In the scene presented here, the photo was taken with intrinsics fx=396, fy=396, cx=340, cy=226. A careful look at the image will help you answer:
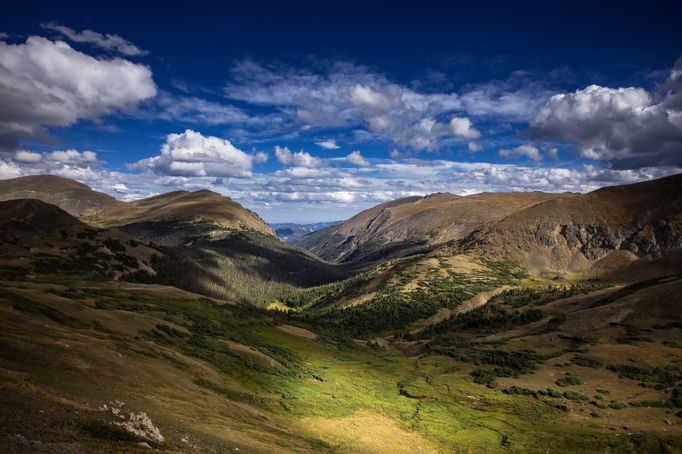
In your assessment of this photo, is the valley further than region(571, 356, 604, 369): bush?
No

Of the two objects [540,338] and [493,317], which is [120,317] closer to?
[540,338]

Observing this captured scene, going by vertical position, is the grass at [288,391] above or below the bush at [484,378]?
above

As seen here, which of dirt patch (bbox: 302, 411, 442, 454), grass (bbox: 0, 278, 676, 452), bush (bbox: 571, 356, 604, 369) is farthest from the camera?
bush (bbox: 571, 356, 604, 369)

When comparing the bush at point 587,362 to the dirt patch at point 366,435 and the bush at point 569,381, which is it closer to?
the bush at point 569,381

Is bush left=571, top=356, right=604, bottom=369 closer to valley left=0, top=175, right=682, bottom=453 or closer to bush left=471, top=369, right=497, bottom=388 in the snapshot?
valley left=0, top=175, right=682, bottom=453

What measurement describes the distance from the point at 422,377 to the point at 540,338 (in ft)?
192

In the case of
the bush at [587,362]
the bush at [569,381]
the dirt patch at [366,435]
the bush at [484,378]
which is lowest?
the bush at [484,378]

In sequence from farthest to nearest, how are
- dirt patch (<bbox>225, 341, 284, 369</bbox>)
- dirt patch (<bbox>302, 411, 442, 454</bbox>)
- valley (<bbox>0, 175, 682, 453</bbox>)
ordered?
dirt patch (<bbox>225, 341, 284, 369</bbox>), dirt patch (<bbox>302, 411, 442, 454</bbox>), valley (<bbox>0, 175, 682, 453</bbox>)

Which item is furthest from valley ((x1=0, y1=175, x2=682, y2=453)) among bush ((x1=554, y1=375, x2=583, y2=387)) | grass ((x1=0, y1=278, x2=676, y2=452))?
bush ((x1=554, y1=375, x2=583, y2=387))

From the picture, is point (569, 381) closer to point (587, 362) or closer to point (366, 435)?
point (587, 362)

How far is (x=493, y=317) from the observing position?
6836 inches

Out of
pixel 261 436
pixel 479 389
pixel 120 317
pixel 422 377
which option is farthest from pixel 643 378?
pixel 120 317

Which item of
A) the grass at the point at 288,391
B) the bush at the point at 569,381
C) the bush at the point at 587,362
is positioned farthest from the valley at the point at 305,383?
the bush at the point at 587,362

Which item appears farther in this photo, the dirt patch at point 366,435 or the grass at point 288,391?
the dirt patch at point 366,435
